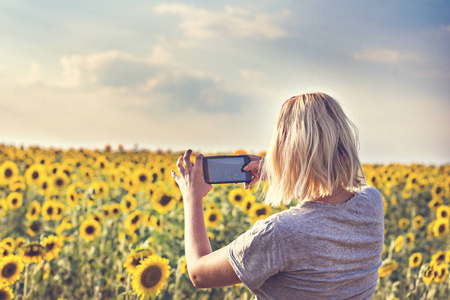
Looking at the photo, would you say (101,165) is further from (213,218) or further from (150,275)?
(150,275)

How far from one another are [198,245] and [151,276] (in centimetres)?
113

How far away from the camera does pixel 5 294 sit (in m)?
2.97

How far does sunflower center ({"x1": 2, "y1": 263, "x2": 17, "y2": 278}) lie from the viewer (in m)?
3.18

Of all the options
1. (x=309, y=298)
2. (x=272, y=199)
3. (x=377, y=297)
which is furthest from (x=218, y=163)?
(x=377, y=297)

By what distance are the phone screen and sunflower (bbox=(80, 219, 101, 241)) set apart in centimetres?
272

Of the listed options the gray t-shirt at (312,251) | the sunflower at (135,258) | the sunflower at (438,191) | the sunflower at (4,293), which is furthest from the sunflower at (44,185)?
the sunflower at (438,191)

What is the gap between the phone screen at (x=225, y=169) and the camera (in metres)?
1.83

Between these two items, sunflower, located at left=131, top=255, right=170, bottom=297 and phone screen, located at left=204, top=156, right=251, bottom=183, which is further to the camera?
sunflower, located at left=131, top=255, right=170, bottom=297

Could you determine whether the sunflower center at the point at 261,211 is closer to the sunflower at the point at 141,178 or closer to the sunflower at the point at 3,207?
the sunflower at the point at 141,178

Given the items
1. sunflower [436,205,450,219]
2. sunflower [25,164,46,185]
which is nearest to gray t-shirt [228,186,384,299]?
sunflower [25,164,46,185]

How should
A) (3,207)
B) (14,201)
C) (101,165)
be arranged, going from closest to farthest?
(3,207) → (14,201) → (101,165)

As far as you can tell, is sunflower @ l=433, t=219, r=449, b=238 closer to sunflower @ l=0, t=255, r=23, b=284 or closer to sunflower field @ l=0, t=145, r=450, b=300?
sunflower field @ l=0, t=145, r=450, b=300

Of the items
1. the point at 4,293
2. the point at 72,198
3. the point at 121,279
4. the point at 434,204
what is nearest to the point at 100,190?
the point at 72,198

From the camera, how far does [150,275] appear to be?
2.73m
